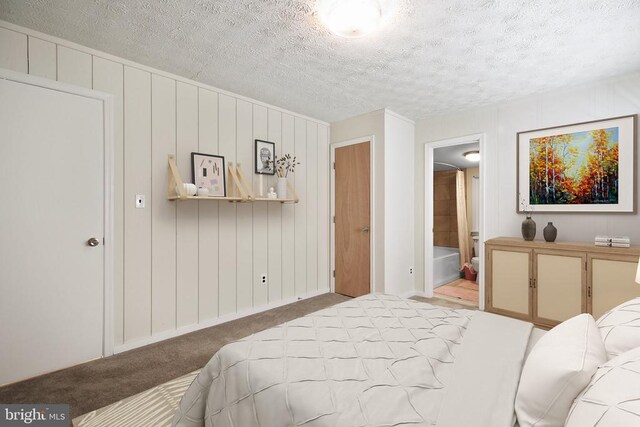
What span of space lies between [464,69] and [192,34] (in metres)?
2.29

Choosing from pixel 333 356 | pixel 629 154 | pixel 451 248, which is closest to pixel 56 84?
pixel 333 356

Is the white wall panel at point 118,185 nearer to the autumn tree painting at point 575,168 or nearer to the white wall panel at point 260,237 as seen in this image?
the white wall panel at point 260,237

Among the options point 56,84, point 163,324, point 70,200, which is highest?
point 56,84

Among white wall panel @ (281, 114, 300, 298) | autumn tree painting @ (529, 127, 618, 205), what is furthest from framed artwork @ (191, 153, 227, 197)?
autumn tree painting @ (529, 127, 618, 205)

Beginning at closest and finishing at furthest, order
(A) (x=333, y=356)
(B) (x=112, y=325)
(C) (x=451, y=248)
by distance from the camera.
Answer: (A) (x=333, y=356), (B) (x=112, y=325), (C) (x=451, y=248)

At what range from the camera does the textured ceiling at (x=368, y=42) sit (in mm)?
1922

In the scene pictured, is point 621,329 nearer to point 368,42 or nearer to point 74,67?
point 368,42

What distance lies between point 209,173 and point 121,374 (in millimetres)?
1818

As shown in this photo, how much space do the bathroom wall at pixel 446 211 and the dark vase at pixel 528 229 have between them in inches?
134

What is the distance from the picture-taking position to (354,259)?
4.14m

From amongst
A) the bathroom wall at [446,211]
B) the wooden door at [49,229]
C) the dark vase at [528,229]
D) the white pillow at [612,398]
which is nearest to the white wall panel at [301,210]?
the wooden door at [49,229]

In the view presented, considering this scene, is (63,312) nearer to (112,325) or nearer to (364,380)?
(112,325)

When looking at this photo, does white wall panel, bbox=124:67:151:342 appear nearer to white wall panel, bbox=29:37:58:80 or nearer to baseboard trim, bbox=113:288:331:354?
baseboard trim, bbox=113:288:331:354

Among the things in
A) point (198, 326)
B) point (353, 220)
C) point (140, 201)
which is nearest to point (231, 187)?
point (140, 201)
